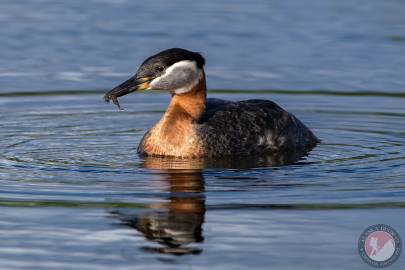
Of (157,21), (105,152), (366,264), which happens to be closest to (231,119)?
(105,152)

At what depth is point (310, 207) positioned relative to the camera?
12.8 metres

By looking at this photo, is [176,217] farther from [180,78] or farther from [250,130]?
[250,130]

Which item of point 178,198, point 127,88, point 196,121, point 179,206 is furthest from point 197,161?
point 179,206

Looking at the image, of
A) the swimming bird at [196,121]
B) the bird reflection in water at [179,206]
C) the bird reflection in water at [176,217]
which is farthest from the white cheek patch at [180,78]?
the bird reflection in water at [176,217]

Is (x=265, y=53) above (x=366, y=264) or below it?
above

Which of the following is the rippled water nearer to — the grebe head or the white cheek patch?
the grebe head

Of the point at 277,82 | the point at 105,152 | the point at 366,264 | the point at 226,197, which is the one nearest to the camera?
the point at 366,264

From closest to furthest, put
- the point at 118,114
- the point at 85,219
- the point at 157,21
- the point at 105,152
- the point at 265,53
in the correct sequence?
the point at 85,219 < the point at 105,152 < the point at 118,114 < the point at 265,53 < the point at 157,21

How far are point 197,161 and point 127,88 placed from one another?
1282mm

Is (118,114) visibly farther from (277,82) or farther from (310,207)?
(310,207)

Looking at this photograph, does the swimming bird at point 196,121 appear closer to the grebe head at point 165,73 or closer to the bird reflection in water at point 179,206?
the grebe head at point 165,73

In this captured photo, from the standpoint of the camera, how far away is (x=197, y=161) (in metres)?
15.6

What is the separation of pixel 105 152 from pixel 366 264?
5.52 m

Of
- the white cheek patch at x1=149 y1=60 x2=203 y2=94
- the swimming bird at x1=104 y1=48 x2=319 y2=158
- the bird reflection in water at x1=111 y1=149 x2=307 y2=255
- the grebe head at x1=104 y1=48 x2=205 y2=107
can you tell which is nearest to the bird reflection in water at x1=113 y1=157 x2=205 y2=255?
the bird reflection in water at x1=111 y1=149 x2=307 y2=255
